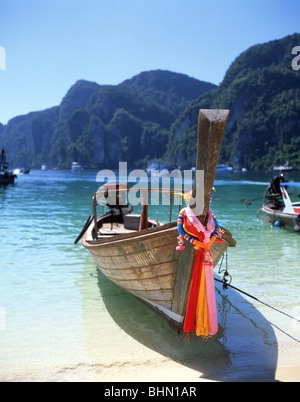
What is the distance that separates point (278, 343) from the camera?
5.05 m

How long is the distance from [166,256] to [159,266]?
0.21 meters

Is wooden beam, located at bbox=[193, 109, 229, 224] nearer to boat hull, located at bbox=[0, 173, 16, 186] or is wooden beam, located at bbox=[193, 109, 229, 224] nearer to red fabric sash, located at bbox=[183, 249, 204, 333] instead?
red fabric sash, located at bbox=[183, 249, 204, 333]

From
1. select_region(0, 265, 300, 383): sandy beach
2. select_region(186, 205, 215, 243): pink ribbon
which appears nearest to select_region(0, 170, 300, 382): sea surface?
select_region(0, 265, 300, 383): sandy beach

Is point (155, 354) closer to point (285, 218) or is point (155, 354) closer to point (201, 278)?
point (201, 278)

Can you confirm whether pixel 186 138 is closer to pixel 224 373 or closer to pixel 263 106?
pixel 263 106

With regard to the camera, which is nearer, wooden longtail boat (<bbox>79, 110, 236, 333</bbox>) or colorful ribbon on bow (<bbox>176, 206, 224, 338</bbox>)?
wooden longtail boat (<bbox>79, 110, 236, 333</bbox>)

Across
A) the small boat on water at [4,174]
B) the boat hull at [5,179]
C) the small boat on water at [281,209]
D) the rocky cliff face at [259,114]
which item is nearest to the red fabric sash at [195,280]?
the small boat on water at [281,209]

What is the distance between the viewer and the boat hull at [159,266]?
190 inches

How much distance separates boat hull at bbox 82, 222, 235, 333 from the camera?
4.83 metres

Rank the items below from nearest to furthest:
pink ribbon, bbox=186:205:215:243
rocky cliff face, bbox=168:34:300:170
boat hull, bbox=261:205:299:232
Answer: pink ribbon, bbox=186:205:215:243
boat hull, bbox=261:205:299:232
rocky cliff face, bbox=168:34:300:170

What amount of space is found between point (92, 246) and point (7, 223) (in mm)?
12271

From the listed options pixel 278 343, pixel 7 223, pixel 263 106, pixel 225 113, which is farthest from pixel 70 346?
pixel 263 106

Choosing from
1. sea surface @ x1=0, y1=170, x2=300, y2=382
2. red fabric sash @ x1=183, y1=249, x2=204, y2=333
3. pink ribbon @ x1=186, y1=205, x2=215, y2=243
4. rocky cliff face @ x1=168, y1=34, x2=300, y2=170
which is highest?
rocky cliff face @ x1=168, y1=34, x2=300, y2=170

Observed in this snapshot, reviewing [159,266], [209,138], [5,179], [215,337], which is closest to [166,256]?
[159,266]
